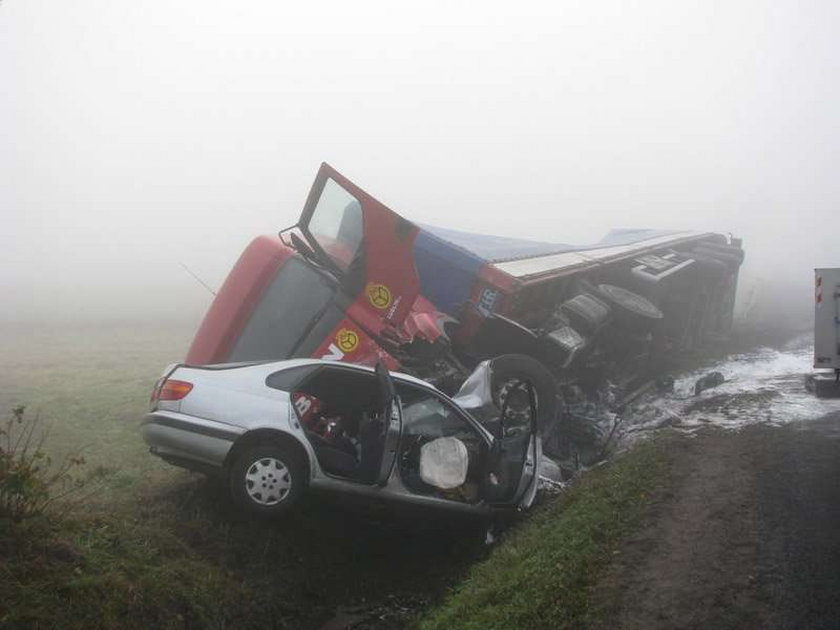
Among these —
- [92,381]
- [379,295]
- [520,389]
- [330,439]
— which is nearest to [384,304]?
[379,295]

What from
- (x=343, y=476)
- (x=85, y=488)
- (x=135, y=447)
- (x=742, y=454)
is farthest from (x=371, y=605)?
(x=135, y=447)

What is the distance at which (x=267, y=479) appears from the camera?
17.4ft

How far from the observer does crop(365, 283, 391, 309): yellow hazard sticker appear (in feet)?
25.7

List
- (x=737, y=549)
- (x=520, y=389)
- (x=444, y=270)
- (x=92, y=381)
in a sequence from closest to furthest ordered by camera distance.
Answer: (x=737, y=549) < (x=520, y=389) < (x=444, y=270) < (x=92, y=381)

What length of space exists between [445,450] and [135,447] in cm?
405

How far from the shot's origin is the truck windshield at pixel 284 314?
7918mm

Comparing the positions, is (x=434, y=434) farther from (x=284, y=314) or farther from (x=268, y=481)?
(x=284, y=314)

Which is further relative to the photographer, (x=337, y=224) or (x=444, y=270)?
(x=444, y=270)

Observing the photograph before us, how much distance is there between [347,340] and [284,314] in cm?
77

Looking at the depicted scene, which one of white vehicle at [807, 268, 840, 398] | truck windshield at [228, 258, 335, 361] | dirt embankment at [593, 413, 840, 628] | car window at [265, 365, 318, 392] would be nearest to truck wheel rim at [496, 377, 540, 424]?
dirt embankment at [593, 413, 840, 628]

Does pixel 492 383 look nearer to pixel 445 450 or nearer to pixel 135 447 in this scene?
pixel 445 450

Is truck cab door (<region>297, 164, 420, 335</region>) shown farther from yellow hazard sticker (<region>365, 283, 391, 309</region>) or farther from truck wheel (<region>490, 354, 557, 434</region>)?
truck wheel (<region>490, 354, 557, 434</region>)

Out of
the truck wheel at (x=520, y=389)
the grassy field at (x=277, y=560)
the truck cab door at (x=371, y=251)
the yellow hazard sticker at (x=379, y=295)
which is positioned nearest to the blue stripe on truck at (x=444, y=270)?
the truck cab door at (x=371, y=251)

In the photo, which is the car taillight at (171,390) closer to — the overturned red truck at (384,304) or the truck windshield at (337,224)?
the overturned red truck at (384,304)
